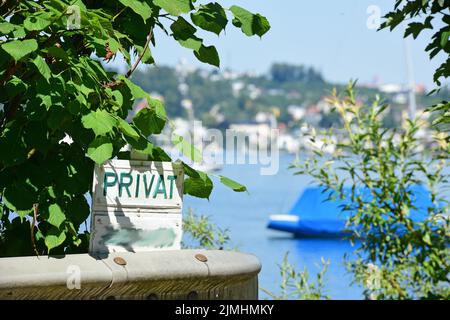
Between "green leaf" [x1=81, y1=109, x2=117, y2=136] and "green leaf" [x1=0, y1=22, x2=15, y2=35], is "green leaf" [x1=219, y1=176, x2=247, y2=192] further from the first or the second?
"green leaf" [x1=0, y1=22, x2=15, y2=35]

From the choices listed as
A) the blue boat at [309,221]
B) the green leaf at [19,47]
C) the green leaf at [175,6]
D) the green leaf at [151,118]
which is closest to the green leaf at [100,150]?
the green leaf at [151,118]

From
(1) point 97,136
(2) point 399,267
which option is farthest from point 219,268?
(2) point 399,267

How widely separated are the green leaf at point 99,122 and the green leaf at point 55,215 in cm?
32

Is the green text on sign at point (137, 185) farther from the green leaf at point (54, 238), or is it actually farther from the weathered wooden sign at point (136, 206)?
A: the green leaf at point (54, 238)

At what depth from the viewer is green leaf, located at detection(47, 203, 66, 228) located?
9.59 feet

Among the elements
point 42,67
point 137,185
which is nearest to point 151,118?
point 137,185

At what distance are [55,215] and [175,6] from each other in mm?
815

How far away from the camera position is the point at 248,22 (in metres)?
3.21

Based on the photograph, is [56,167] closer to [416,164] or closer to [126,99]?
[126,99]

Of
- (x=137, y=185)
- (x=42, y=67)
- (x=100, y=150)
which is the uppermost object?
(x=42, y=67)

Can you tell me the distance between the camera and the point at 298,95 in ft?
281

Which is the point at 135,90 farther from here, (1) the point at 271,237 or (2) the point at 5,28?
(1) the point at 271,237

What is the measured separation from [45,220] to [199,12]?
90 cm

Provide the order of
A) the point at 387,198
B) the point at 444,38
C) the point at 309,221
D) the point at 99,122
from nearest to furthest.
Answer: the point at 99,122 < the point at 444,38 < the point at 387,198 < the point at 309,221
